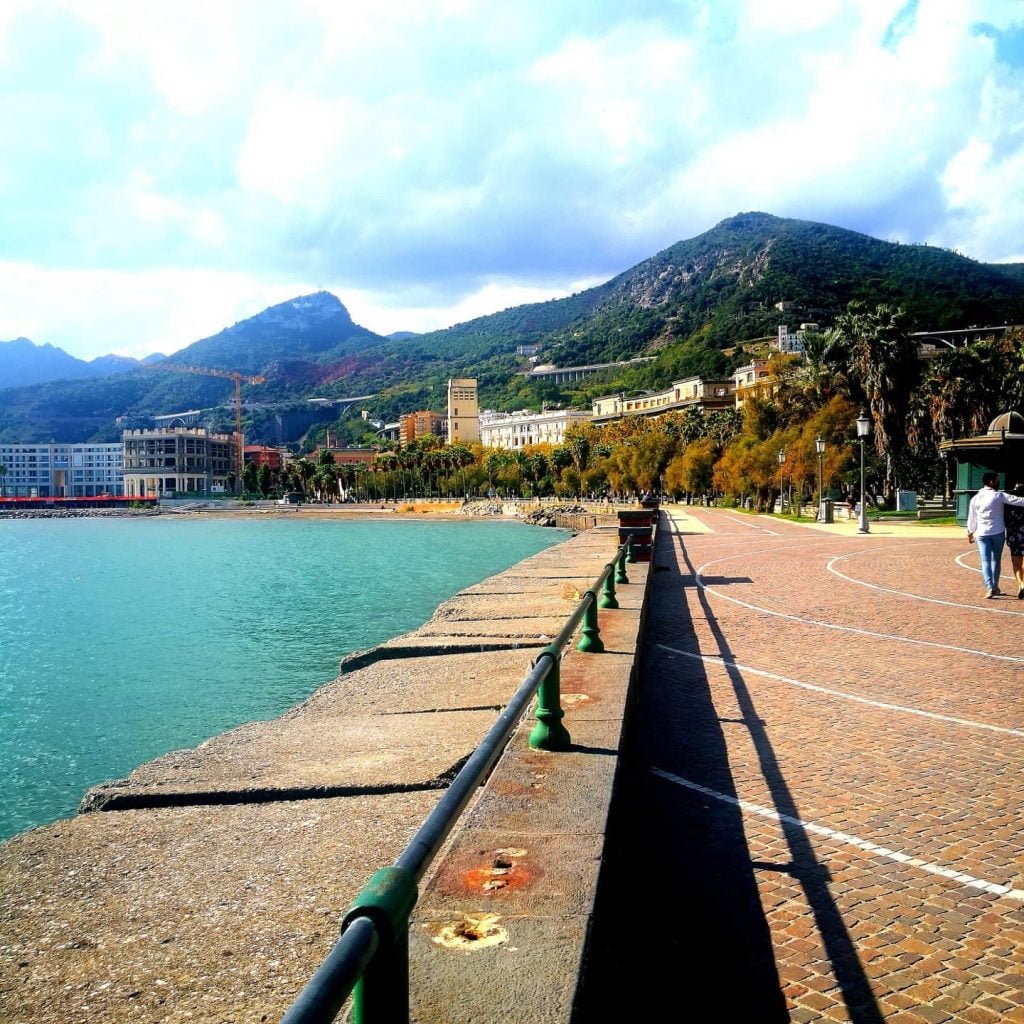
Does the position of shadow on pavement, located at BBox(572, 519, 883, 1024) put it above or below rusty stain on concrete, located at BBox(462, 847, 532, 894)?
below

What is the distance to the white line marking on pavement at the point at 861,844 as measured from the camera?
430 centimetres

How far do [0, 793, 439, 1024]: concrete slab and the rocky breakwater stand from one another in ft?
0.04

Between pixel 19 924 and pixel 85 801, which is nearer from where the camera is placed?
pixel 19 924

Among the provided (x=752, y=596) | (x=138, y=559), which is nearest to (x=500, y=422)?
(x=138, y=559)

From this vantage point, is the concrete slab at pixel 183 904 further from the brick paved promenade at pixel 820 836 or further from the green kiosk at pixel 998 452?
the green kiosk at pixel 998 452

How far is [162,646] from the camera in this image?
20.0 meters

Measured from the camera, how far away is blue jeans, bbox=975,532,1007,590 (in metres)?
14.3

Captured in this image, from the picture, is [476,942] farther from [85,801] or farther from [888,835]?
[85,801]

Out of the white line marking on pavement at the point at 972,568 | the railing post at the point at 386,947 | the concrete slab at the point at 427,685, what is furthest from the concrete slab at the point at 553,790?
the white line marking on pavement at the point at 972,568

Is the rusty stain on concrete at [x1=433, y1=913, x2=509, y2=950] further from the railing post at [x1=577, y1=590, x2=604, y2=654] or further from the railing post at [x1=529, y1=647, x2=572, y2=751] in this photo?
the railing post at [x1=577, y1=590, x2=604, y2=654]

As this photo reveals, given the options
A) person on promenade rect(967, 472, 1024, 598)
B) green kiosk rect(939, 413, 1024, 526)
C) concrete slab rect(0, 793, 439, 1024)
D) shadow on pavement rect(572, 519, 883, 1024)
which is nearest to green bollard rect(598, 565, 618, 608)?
shadow on pavement rect(572, 519, 883, 1024)

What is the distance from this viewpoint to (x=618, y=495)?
120062 millimetres

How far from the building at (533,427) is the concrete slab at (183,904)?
509 feet

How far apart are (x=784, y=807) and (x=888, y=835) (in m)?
0.64
